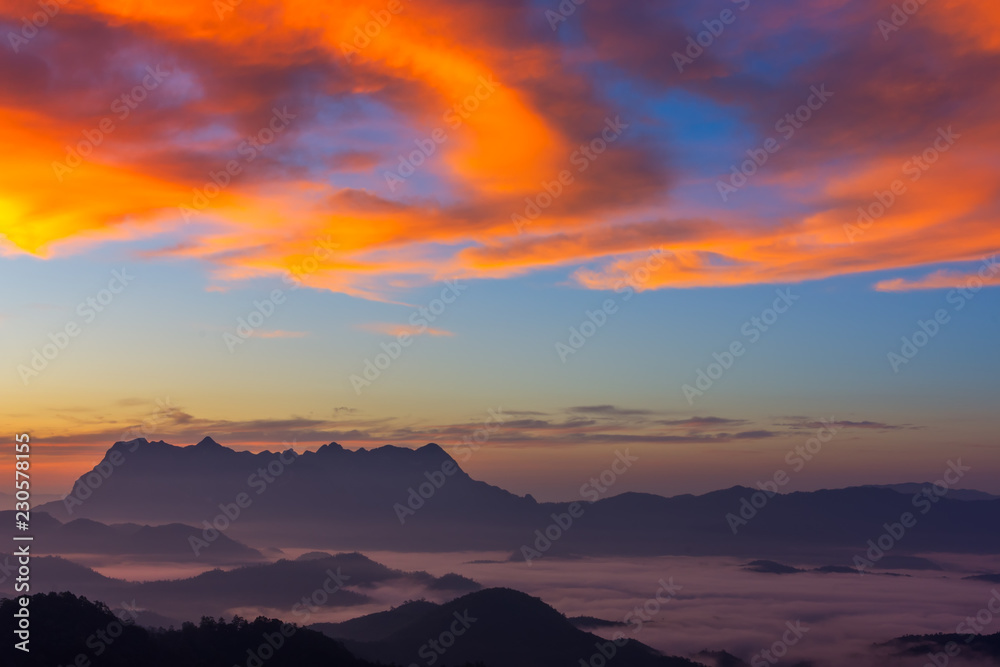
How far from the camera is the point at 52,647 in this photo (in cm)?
14150

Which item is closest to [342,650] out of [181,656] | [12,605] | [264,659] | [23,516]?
[264,659]

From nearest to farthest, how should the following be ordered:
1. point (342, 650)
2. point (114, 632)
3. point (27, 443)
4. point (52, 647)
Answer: point (27, 443) < point (52, 647) < point (114, 632) < point (342, 650)

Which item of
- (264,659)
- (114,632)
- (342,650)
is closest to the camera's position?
(114,632)

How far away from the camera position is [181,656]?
6245 inches

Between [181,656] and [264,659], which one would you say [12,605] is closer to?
[181,656]

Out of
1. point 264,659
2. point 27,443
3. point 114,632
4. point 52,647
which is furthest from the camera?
point 264,659

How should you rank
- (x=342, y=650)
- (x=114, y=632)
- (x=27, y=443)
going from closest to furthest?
1. (x=27, y=443)
2. (x=114, y=632)
3. (x=342, y=650)

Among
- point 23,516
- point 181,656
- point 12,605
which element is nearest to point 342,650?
point 181,656

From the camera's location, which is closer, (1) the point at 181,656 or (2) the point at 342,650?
(1) the point at 181,656

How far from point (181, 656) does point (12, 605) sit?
3534 cm

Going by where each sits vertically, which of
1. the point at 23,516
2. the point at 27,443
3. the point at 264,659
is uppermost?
the point at 27,443

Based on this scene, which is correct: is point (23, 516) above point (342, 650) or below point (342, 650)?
above

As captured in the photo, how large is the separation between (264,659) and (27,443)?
393 ft

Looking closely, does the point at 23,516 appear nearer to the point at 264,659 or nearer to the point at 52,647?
the point at 52,647
